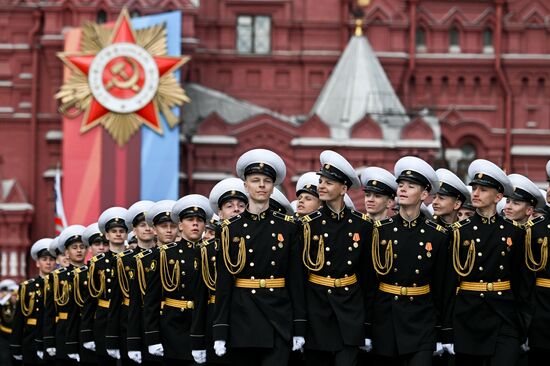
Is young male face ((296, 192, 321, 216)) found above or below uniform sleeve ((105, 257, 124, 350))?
above

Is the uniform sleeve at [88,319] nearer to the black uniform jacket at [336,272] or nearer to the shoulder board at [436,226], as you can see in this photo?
the black uniform jacket at [336,272]

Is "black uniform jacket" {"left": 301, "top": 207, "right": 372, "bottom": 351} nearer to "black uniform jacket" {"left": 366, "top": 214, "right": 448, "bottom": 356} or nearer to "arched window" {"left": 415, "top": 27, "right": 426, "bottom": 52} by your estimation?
"black uniform jacket" {"left": 366, "top": 214, "right": 448, "bottom": 356}

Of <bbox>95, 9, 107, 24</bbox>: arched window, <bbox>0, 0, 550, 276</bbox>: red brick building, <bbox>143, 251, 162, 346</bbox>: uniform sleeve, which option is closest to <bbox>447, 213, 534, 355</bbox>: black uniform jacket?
<bbox>143, 251, 162, 346</bbox>: uniform sleeve

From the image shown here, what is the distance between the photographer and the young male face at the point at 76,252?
14984mm

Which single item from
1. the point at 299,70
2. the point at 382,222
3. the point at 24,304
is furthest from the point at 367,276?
the point at 299,70

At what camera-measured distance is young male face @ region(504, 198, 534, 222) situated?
1138cm

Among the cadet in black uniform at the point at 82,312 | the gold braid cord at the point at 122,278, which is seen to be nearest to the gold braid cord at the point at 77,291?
the cadet in black uniform at the point at 82,312

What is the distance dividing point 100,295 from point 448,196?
382 cm

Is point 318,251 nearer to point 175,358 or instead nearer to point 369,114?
point 175,358

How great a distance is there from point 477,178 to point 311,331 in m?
1.79

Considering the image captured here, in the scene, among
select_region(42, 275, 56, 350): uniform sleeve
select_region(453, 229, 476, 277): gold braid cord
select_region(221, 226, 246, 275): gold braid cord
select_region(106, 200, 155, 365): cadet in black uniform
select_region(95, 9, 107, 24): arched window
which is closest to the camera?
select_region(221, 226, 246, 275): gold braid cord

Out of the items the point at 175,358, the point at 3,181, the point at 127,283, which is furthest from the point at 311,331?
the point at 3,181

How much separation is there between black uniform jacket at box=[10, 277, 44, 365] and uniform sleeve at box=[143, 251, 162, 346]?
13.8 feet

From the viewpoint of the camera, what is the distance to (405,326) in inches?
405
